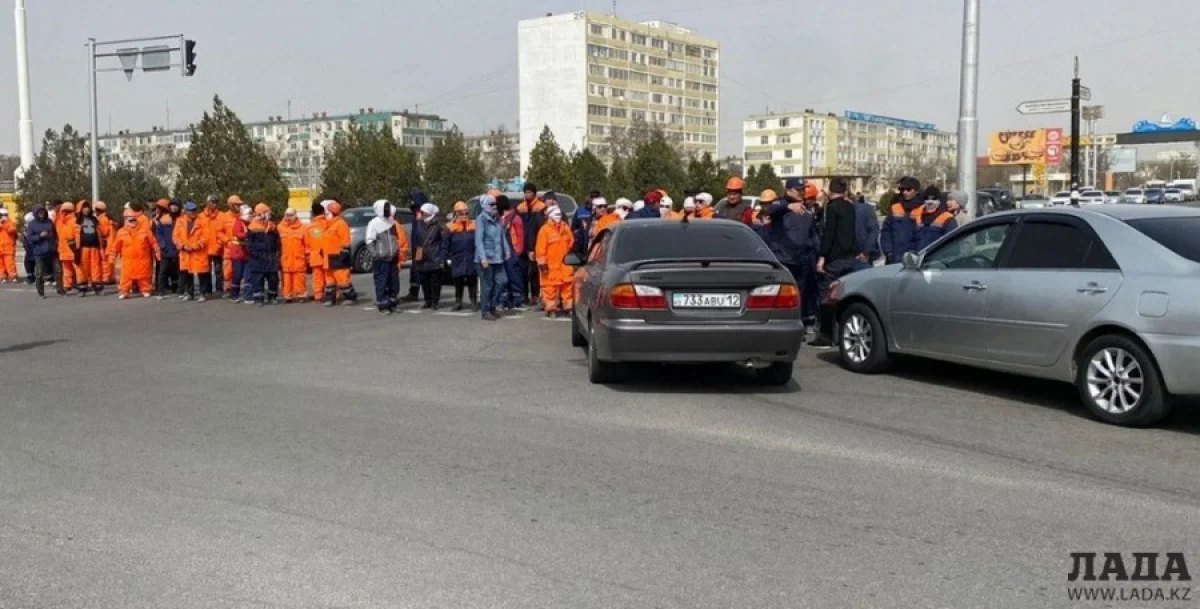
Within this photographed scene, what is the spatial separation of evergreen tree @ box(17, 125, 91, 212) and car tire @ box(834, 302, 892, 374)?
35094mm

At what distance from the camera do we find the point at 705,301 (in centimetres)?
888

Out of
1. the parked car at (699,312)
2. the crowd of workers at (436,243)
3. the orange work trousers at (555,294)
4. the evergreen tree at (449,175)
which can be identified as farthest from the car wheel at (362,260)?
the evergreen tree at (449,175)

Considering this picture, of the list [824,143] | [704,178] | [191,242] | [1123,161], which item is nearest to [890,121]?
[824,143]

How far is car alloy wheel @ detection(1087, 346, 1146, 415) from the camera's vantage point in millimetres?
7664

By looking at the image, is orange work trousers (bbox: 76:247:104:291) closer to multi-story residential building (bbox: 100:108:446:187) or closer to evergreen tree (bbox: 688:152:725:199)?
evergreen tree (bbox: 688:152:725:199)

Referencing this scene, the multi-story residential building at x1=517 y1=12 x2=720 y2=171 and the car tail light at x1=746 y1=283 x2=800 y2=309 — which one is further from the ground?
the multi-story residential building at x1=517 y1=12 x2=720 y2=171

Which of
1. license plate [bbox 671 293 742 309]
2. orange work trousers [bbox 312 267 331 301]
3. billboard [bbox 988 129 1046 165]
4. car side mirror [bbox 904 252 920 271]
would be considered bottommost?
orange work trousers [bbox 312 267 331 301]

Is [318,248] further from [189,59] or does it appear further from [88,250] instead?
[189,59]

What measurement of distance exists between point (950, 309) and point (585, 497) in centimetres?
463

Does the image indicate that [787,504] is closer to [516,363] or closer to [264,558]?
[264,558]

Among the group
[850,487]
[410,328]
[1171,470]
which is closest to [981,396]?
[1171,470]

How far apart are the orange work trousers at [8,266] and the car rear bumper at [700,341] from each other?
20290mm

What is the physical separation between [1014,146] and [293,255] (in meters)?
77.2

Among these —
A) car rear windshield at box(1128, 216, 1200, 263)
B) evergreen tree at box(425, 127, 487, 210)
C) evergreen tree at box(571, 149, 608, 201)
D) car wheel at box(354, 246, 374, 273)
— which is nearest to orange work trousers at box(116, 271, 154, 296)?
car wheel at box(354, 246, 374, 273)
